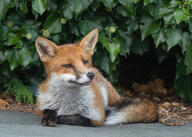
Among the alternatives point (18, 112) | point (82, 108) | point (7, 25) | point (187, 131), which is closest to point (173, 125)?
point (187, 131)

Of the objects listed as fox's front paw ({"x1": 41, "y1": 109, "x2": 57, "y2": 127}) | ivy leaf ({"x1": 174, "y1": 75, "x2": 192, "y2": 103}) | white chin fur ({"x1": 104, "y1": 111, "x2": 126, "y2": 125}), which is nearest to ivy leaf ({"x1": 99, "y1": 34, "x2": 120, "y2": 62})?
white chin fur ({"x1": 104, "y1": 111, "x2": 126, "y2": 125})

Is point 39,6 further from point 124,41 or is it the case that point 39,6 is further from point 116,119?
point 116,119

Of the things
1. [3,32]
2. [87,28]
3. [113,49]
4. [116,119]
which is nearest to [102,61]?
[113,49]

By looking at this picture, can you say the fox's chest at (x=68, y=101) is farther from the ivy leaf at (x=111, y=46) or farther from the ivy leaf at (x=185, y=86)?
the ivy leaf at (x=185, y=86)

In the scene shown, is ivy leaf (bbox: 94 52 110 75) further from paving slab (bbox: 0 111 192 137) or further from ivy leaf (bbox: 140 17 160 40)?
paving slab (bbox: 0 111 192 137)

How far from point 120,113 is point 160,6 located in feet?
4.57

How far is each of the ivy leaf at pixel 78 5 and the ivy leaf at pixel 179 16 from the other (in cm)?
102

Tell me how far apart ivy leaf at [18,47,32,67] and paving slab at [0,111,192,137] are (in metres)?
0.58

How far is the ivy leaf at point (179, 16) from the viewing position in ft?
14.0

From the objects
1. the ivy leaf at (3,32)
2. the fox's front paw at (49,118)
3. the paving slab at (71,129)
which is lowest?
the paving slab at (71,129)

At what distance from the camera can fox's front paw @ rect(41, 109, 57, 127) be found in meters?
3.69

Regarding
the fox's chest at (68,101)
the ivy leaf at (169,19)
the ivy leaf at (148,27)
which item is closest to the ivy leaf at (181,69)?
the ivy leaf at (148,27)

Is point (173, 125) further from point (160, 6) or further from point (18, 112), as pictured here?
point (18, 112)

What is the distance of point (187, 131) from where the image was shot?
3924 mm
